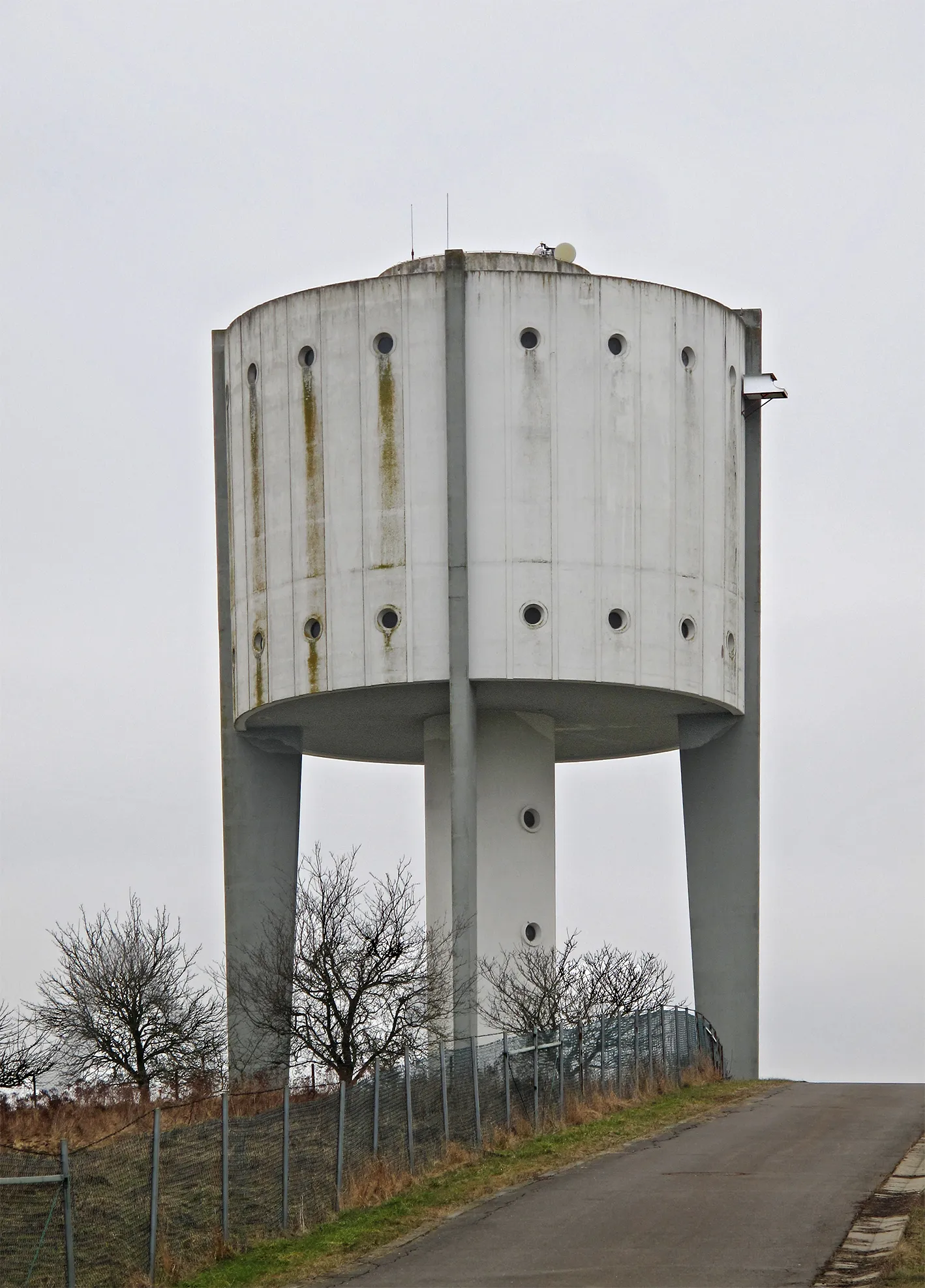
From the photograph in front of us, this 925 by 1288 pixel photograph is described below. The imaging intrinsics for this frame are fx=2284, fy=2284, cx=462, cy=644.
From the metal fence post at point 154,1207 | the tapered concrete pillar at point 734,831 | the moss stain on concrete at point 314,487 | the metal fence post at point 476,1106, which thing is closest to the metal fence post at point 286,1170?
the metal fence post at point 154,1207

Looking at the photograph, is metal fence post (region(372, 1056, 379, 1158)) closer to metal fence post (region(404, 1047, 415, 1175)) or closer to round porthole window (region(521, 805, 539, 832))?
metal fence post (region(404, 1047, 415, 1175))

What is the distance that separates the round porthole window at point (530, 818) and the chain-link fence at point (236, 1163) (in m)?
6.27

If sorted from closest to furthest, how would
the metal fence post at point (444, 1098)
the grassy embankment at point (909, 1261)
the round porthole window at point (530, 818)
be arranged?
the grassy embankment at point (909, 1261)
the metal fence post at point (444, 1098)
the round porthole window at point (530, 818)

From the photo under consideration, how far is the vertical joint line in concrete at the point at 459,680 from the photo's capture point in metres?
33.6

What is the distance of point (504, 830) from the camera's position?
122 feet

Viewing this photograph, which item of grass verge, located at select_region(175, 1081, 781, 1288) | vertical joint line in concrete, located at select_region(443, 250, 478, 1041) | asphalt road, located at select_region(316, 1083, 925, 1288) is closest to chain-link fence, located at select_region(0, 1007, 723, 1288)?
grass verge, located at select_region(175, 1081, 781, 1288)

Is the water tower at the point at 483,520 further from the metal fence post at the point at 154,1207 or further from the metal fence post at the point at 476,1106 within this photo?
the metal fence post at the point at 154,1207

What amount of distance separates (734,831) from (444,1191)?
1578 cm

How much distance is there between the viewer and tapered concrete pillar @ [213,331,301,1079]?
38.1 metres

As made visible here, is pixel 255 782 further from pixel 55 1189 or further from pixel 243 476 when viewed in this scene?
pixel 55 1189

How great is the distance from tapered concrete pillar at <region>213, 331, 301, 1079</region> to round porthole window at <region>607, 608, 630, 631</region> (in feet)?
23.0

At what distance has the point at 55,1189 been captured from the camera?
19.5 m

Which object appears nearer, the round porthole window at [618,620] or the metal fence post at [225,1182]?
the metal fence post at [225,1182]

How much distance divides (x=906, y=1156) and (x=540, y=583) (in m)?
11.6
